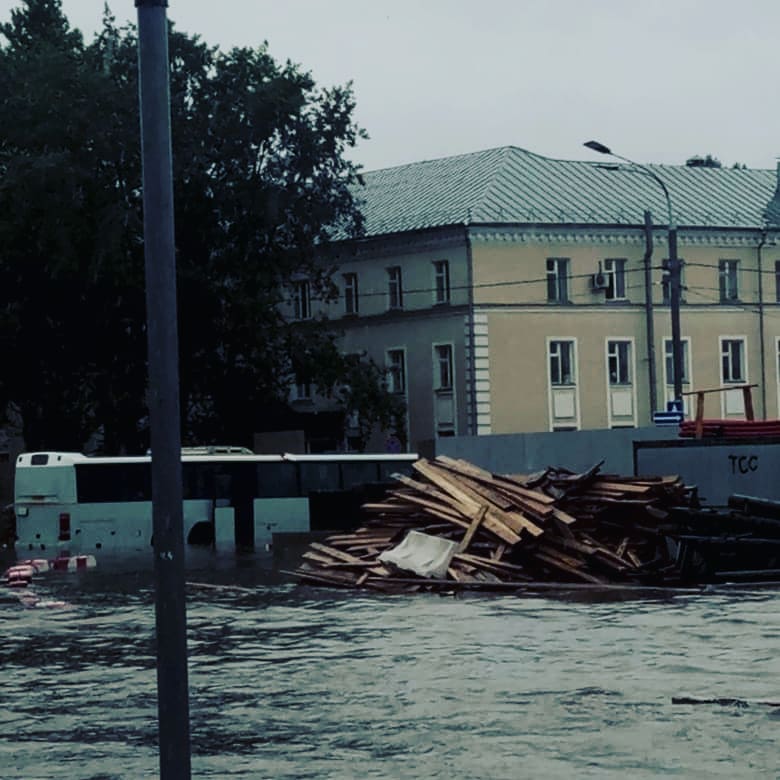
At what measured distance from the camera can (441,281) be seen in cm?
7112

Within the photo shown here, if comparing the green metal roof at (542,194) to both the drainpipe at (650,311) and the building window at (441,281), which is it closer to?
the building window at (441,281)

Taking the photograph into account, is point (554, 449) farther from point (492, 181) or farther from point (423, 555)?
point (492, 181)

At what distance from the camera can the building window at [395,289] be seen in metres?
73.3

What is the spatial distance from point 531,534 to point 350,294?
46695 millimetres

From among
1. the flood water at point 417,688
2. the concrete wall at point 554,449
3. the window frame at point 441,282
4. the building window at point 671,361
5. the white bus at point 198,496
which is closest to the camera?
the flood water at point 417,688

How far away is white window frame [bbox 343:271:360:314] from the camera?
7556cm

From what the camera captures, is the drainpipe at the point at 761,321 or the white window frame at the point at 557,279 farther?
the drainpipe at the point at 761,321

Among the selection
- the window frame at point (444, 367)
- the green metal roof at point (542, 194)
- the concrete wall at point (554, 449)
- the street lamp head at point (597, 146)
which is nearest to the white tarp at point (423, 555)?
the concrete wall at point (554, 449)

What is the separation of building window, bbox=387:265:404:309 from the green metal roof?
4.90 feet

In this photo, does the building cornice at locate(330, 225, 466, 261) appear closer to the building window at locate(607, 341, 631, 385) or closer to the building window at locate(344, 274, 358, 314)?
the building window at locate(344, 274, 358, 314)

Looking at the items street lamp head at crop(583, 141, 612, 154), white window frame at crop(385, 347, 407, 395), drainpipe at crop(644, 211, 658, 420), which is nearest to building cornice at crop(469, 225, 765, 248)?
drainpipe at crop(644, 211, 658, 420)

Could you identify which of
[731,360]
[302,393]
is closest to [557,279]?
[731,360]

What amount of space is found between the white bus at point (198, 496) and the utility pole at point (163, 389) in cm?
4162

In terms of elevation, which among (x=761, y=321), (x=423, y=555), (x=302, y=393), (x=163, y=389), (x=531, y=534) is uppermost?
(x=761, y=321)
